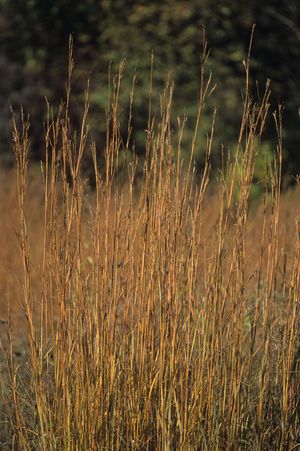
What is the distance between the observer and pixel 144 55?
10367mm

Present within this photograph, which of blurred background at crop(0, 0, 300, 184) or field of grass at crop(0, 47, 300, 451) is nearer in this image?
field of grass at crop(0, 47, 300, 451)

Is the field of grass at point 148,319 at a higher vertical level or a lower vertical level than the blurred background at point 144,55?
higher

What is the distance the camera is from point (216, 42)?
1062 cm

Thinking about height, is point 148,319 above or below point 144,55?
above

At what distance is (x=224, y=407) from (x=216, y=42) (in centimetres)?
735

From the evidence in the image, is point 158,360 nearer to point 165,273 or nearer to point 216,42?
point 165,273

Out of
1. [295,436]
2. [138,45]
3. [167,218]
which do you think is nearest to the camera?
[167,218]

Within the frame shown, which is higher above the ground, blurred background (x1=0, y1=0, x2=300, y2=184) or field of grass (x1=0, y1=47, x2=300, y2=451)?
field of grass (x1=0, y1=47, x2=300, y2=451)

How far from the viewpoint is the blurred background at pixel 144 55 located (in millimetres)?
10430

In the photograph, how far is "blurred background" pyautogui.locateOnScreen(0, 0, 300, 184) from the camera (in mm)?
10430

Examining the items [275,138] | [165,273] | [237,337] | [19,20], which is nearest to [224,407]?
[237,337]

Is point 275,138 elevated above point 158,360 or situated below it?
below

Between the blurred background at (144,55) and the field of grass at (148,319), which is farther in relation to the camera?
the blurred background at (144,55)

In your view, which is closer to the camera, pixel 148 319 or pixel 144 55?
pixel 148 319
